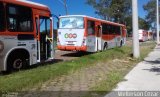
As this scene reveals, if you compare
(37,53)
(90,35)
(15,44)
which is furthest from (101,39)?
(15,44)

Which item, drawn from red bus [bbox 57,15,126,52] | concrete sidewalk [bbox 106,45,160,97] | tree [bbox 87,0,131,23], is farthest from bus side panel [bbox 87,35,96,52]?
tree [bbox 87,0,131,23]

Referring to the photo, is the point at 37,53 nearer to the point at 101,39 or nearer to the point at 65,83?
the point at 65,83

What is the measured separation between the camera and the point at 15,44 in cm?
1412

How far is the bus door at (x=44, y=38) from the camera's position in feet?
52.4

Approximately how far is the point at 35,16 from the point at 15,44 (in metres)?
1.98

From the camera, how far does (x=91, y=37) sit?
86.3 ft

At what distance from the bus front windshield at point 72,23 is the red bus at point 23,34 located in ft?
26.0

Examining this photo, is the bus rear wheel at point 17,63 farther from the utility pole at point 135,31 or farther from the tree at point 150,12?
the tree at point 150,12

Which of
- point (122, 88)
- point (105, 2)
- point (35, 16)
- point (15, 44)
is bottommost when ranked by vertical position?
point (122, 88)

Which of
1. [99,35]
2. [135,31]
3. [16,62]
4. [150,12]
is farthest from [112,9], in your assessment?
[16,62]

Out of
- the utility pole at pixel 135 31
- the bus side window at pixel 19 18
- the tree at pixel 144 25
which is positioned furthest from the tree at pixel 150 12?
the bus side window at pixel 19 18

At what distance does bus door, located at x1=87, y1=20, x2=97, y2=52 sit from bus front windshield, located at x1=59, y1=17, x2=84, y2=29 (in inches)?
31.0

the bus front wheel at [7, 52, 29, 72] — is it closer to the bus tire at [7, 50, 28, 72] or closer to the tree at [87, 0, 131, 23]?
the bus tire at [7, 50, 28, 72]

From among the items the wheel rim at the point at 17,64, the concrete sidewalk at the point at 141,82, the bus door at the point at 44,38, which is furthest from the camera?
the bus door at the point at 44,38
